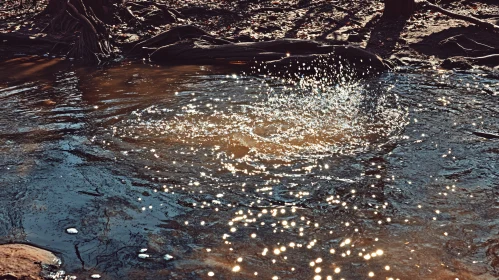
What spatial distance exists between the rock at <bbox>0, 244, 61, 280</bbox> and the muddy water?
13cm

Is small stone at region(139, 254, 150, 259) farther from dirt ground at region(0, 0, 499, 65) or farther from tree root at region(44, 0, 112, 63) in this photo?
tree root at region(44, 0, 112, 63)

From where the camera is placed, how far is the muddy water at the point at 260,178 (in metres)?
4.55

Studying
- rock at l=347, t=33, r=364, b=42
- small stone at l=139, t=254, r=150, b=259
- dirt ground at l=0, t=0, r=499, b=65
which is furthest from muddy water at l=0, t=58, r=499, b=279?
rock at l=347, t=33, r=364, b=42

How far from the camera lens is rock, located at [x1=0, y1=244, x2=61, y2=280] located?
4.18 meters

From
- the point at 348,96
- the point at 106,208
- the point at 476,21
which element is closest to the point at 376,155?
the point at 348,96

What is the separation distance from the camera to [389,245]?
4.66m

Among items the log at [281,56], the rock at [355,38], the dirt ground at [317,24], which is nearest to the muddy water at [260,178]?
the log at [281,56]

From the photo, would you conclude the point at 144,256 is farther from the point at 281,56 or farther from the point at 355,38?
the point at 355,38

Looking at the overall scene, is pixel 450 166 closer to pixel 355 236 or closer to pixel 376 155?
pixel 376 155

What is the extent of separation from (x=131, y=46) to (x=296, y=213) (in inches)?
328

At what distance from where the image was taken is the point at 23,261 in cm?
437

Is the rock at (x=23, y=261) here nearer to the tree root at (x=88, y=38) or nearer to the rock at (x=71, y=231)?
the rock at (x=71, y=231)

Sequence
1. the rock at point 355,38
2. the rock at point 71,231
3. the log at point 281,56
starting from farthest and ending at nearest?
the rock at point 355,38 → the log at point 281,56 → the rock at point 71,231

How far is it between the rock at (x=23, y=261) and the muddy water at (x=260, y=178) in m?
0.13
